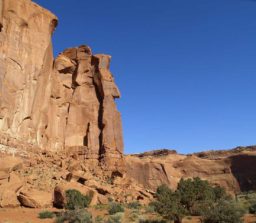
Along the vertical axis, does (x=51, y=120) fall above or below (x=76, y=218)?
above

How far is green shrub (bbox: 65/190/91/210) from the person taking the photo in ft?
95.3

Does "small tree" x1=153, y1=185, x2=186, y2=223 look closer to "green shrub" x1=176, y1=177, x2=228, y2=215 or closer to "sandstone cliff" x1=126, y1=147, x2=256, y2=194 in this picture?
"green shrub" x1=176, y1=177, x2=228, y2=215

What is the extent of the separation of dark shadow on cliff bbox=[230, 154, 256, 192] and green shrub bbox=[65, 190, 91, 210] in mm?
40903

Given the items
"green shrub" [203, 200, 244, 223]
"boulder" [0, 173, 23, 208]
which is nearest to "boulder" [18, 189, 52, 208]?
"boulder" [0, 173, 23, 208]

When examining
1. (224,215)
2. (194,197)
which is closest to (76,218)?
(194,197)

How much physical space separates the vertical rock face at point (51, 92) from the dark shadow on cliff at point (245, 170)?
2775 cm

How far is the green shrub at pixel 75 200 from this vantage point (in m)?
29.0

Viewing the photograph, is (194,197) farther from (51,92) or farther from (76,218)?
(51,92)

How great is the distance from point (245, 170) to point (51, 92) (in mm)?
38439

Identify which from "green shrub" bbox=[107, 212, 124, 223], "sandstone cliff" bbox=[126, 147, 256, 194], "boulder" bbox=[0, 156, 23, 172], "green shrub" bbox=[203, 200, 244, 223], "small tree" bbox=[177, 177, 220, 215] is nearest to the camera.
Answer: "green shrub" bbox=[203, 200, 244, 223]

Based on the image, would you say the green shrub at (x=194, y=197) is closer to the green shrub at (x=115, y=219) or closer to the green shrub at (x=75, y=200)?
the green shrub at (x=115, y=219)

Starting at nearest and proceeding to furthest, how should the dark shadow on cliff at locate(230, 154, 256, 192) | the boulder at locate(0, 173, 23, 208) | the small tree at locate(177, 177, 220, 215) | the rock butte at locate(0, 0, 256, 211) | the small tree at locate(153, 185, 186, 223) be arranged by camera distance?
the small tree at locate(153, 185, 186, 223) → the small tree at locate(177, 177, 220, 215) → the boulder at locate(0, 173, 23, 208) → the rock butte at locate(0, 0, 256, 211) → the dark shadow on cliff at locate(230, 154, 256, 192)

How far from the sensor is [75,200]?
29391 mm

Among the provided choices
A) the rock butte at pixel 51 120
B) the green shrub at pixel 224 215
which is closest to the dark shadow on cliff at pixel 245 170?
the rock butte at pixel 51 120
